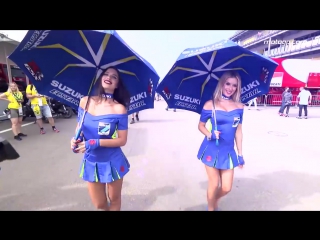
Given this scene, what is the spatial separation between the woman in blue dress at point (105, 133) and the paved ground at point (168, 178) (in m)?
1.11

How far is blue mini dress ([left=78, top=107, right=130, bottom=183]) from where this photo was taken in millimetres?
1741

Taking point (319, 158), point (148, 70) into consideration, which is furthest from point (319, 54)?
point (148, 70)

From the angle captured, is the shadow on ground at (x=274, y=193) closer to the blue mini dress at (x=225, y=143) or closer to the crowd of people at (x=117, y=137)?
the crowd of people at (x=117, y=137)

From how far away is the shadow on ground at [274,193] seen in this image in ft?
8.93

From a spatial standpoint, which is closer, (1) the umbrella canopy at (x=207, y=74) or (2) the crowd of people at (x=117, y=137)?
(2) the crowd of people at (x=117, y=137)

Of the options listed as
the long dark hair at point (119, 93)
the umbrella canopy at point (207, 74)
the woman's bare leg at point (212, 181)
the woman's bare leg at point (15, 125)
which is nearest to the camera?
the long dark hair at point (119, 93)

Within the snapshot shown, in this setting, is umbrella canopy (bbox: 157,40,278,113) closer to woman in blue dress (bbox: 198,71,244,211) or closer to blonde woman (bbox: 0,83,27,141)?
woman in blue dress (bbox: 198,71,244,211)

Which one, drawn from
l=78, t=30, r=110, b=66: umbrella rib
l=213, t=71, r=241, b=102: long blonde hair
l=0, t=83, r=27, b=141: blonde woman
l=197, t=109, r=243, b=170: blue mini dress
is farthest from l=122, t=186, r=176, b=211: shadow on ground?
l=0, t=83, r=27, b=141: blonde woman

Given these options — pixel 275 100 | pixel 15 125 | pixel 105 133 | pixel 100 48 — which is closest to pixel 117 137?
pixel 105 133

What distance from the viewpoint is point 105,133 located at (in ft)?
5.73

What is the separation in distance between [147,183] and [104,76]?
2.24 metres

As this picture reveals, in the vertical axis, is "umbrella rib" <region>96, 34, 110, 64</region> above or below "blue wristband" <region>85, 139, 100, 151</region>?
above

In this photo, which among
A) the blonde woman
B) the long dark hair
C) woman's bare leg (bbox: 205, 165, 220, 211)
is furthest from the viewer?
the blonde woman
